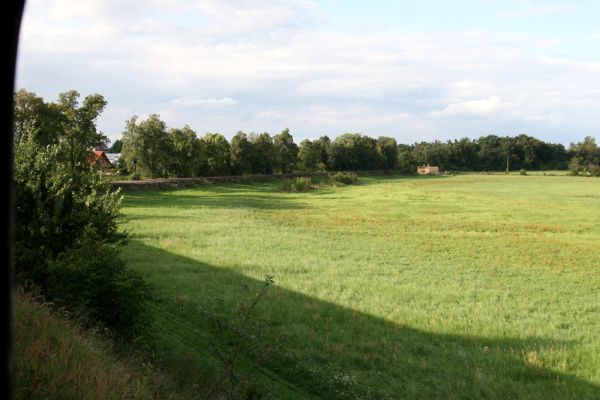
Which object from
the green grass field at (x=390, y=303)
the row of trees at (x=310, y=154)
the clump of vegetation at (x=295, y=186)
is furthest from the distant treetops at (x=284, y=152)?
the clump of vegetation at (x=295, y=186)

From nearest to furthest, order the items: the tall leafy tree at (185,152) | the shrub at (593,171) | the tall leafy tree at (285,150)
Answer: the tall leafy tree at (185,152) → the tall leafy tree at (285,150) → the shrub at (593,171)

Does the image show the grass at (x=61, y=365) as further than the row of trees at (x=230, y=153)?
No

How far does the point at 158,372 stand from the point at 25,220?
5.04 m

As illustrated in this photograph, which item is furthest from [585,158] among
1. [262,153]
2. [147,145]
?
[147,145]

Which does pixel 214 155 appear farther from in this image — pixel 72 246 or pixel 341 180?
pixel 72 246

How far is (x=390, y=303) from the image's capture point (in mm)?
15977

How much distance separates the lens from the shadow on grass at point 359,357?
996 cm

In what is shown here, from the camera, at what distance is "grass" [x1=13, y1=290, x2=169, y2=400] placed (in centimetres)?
561

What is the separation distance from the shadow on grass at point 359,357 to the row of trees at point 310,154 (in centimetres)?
5909

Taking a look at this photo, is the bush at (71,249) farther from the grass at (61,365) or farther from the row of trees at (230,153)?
the row of trees at (230,153)

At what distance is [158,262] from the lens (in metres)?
20.3

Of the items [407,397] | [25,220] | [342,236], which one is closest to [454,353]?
[407,397]

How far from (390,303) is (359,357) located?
480 cm

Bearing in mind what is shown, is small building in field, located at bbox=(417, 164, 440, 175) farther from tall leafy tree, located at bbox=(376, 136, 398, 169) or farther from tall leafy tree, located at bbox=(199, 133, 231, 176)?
tall leafy tree, located at bbox=(199, 133, 231, 176)
